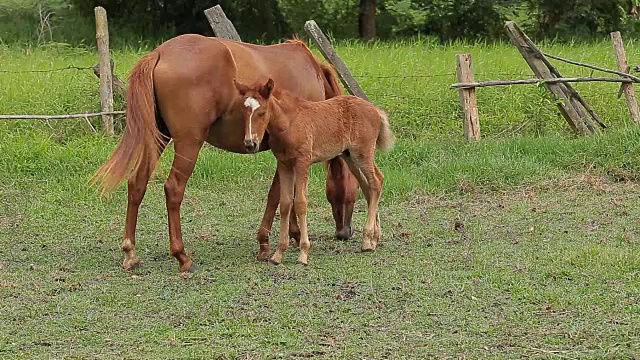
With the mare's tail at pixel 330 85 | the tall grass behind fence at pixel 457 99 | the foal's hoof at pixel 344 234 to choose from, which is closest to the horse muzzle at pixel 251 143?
the mare's tail at pixel 330 85

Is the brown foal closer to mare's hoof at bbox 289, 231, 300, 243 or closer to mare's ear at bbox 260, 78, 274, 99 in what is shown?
mare's ear at bbox 260, 78, 274, 99

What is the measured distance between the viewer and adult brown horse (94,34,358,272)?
6.64 meters

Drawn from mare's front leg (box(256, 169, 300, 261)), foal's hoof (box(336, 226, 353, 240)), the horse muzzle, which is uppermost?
the horse muzzle

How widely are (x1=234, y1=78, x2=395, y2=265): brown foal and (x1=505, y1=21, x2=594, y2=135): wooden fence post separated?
3.98 m

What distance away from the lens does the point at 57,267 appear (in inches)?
273

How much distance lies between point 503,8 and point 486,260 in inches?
613

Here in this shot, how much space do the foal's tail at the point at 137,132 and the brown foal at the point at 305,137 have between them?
61 centimetres

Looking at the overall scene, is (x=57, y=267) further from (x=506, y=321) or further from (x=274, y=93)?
(x=506, y=321)

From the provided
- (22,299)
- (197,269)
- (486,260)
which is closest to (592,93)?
(486,260)

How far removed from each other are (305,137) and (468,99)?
4383 millimetres

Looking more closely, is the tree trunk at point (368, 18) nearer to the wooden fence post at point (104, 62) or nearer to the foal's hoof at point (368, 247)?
the wooden fence post at point (104, 62)

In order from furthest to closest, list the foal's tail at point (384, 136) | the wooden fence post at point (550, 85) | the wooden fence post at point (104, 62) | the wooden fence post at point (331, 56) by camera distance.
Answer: the wooden fence post at point (550, 85) → the wooden fence post at point (104, 62) → the wooden fence post at point (331, 56) → the foal's tail at point (384, 136)

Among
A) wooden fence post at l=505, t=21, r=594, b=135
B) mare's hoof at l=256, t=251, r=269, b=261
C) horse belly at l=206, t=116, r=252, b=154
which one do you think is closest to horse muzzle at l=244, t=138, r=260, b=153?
horse belly at l=206, t=116, r=252, b=154

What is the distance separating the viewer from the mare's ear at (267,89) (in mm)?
6414
